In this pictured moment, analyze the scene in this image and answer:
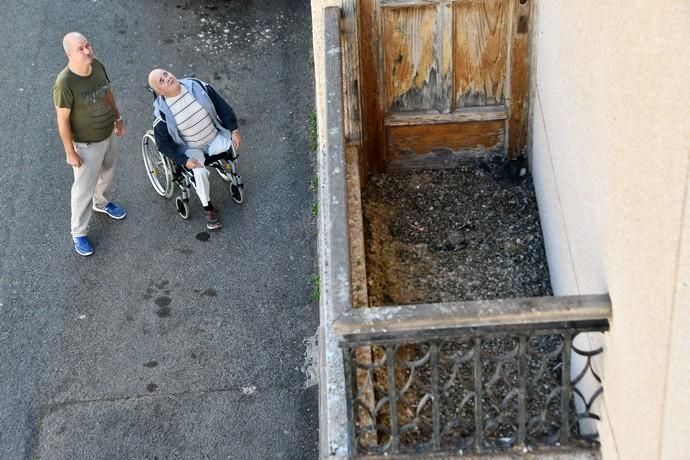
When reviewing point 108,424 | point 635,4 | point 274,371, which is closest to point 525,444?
point 635,4

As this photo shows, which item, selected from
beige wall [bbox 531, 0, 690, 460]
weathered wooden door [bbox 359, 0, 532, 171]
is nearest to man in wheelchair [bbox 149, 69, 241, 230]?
weathered wooden door [bbox 359, 0, 532, 171]

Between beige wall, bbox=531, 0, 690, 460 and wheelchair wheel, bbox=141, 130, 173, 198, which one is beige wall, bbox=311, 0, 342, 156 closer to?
beige wall, bbox=531, 0, 690, 460

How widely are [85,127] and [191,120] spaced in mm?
737

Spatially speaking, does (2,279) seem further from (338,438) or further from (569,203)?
(569,203)

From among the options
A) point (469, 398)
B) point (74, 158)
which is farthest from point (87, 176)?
point (469, 398)

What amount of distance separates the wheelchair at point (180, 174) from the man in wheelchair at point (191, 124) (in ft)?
0.35

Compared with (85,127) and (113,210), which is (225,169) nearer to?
(113,210)

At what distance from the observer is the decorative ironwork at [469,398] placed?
12.9 ft

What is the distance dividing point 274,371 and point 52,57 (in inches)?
182

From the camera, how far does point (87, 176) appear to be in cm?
711

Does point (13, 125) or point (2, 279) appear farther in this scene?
point (13, 125)

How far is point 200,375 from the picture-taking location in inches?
249

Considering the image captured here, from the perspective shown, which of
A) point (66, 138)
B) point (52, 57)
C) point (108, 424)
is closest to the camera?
point (108, 424)

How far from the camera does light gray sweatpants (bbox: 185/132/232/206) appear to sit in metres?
7.06
